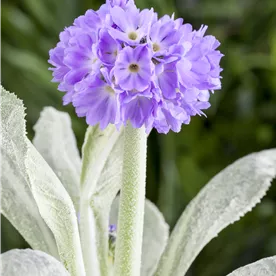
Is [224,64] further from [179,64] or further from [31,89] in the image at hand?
[179,64]

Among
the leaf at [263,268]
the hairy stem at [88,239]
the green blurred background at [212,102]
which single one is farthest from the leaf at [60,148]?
the green blurred background at [212,102]

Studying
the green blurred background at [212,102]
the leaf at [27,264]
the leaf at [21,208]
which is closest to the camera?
the leaf at [27,264]

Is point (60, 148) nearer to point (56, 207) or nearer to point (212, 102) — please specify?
→ point (56, 207)

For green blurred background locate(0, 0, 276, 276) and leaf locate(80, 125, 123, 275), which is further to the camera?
green blurred background locate(0, 0, 276, 276)

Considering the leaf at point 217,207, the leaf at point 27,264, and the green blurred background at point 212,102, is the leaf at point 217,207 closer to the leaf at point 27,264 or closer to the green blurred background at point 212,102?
the leaf at point 27,264

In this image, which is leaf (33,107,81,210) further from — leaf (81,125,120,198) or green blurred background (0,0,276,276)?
green blurred background (0,0,276,276)

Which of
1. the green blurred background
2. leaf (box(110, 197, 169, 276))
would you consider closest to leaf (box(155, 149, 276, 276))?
leaf (box(110, 197, 169, 276))
